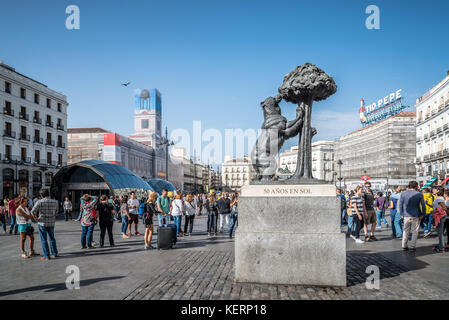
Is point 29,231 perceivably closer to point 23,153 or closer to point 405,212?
point 405,212

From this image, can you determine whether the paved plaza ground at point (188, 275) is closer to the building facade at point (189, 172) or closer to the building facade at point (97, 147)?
the building facade at point (97, 147)

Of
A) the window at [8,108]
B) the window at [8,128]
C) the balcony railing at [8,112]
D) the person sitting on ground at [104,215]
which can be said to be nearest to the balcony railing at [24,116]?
the balcony railing at [8,112]

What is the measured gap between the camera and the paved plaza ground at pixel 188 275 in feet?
15.9

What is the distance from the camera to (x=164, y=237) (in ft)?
29.5

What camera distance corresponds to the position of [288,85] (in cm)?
600

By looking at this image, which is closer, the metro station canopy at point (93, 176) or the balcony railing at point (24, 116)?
the metro station canopy at point (93, 176)

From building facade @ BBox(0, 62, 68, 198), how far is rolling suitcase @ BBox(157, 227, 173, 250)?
103 feet

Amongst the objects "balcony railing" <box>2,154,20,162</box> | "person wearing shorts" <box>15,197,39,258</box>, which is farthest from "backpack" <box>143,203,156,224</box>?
"balcony railing" <box>2,154,20,162</box>

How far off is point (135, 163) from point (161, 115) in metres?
50.8

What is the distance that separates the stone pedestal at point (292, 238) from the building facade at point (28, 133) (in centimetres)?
3565

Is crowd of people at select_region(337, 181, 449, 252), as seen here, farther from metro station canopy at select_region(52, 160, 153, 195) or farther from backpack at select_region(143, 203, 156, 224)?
metro station canopy at select_region(52, 160, 153, 195)

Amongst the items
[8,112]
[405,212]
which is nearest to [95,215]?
[405,212]

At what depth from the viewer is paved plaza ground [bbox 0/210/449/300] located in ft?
15.9
